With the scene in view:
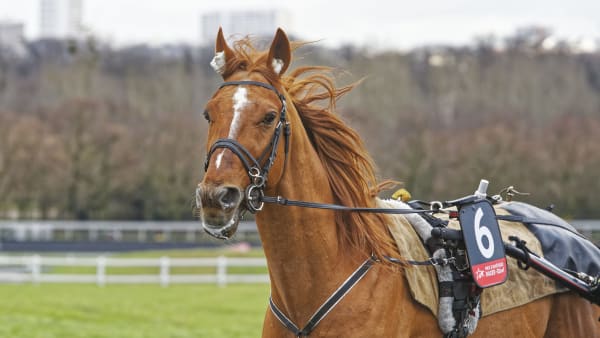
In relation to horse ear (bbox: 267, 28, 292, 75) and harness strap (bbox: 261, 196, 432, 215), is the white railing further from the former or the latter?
horse ear (bbox: 267, 28, 292, 75)

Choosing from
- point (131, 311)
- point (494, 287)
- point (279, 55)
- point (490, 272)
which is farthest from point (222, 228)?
point (131, 311)

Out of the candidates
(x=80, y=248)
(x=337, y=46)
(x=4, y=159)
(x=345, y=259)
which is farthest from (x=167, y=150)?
(x=345, y=259)

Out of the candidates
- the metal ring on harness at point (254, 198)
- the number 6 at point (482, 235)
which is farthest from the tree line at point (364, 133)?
the metal ring on harness at point (254, 198)

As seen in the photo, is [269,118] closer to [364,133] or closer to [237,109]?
[237,109]

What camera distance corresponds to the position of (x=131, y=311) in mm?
14820

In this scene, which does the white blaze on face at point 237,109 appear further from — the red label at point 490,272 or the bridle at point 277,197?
the red label at point 490,272

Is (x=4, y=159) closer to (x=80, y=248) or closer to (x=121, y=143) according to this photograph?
(x=121, y=143)

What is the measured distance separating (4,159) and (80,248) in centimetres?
1033

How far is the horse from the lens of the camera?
12.2 ft

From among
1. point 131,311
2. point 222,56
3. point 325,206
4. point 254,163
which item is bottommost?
point 131,311

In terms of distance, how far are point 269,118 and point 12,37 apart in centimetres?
7564

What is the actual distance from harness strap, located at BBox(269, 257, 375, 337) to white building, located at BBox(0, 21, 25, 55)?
227ft

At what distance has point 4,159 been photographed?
38.2 m

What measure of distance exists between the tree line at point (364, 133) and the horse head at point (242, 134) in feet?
76.3
